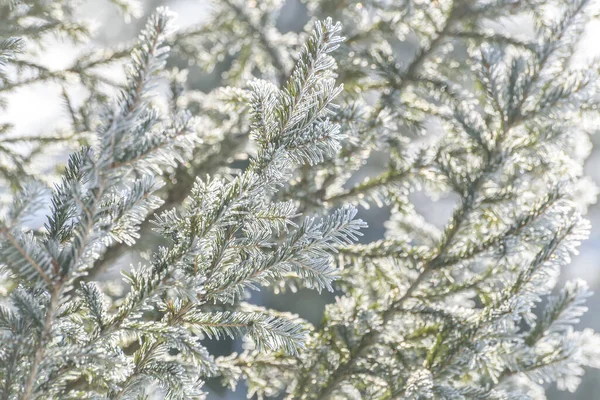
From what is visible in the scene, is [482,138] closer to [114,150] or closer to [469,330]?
[469,330]

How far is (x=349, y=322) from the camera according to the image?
158 centimetres

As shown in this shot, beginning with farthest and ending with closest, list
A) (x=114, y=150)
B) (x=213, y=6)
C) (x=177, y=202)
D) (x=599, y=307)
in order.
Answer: (x=599, y=307) → (x=213, y=6) → (x=177, y=202) → (x=114, y=150)

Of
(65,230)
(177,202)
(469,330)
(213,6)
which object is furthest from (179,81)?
(469,330)

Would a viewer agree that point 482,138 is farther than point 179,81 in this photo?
No

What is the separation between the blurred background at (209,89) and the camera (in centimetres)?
224

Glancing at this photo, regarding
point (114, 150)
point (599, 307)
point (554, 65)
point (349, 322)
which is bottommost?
point (114, 150)

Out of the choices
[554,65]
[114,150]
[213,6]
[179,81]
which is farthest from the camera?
[213,6]

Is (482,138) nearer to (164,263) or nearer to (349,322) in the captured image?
(349,322)

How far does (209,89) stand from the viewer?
5.59 m

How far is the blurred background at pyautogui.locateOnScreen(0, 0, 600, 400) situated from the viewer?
224cm

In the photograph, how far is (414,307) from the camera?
1.50m

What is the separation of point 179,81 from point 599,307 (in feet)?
16.7

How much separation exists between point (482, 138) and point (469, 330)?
22.0 inches

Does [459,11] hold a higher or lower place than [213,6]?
higher
